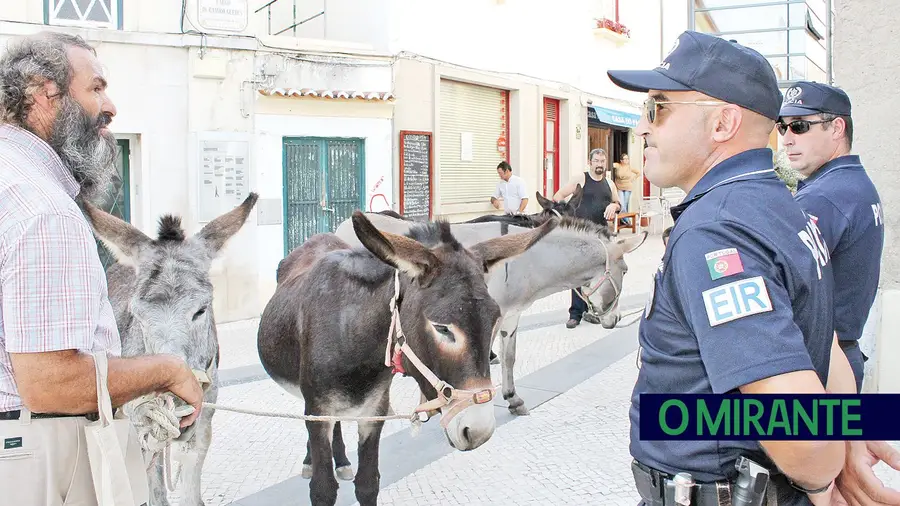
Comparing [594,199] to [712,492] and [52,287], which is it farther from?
[52,287]

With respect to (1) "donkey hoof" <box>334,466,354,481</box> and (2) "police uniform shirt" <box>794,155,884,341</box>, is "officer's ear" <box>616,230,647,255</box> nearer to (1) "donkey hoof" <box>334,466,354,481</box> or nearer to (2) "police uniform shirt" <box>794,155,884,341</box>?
(1) "donkey hoof" <box>334,466,354,481</box>

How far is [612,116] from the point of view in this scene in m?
18.8

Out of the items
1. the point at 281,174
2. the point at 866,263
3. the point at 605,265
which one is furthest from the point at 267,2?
the point at 866,263

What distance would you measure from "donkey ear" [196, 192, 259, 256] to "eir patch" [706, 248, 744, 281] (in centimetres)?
241

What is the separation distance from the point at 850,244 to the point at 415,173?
29.7 ft

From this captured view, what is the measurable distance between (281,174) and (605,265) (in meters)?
5.44

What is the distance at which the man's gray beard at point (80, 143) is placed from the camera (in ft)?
6.46

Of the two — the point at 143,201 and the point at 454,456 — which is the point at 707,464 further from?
the point at 143,201

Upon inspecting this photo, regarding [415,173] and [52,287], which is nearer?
[52,287]

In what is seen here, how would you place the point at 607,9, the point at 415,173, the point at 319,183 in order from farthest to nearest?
the point at 607,9
the point at 415,173
the point at 319,183

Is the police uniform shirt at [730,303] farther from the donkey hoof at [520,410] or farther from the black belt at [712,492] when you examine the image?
the donkey hoof at [520,410]

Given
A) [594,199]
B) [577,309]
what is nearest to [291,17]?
[594,199]

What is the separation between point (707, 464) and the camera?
1.62m

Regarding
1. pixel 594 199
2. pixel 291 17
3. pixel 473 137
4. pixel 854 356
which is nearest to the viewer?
pixel 854 356
